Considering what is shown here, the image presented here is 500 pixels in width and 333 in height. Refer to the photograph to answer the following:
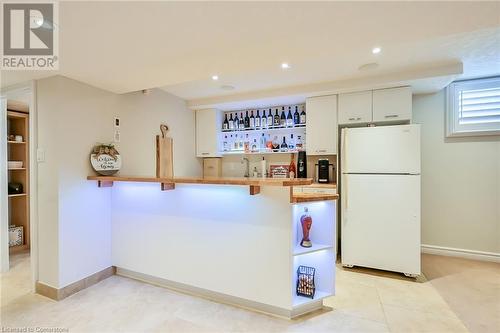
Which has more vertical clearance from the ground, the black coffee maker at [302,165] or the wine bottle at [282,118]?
the wine bottle at [282,118]

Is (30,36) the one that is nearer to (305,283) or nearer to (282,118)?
(305,283)

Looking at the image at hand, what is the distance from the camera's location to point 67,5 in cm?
136

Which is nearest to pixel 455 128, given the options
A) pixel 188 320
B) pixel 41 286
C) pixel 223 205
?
pixel 223 205

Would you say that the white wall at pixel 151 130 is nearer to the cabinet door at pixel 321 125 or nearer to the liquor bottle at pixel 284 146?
the liquor bottle at pixel 284 146

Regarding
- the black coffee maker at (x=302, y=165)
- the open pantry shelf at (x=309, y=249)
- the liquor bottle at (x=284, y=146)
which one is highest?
the liquor bottle at (x=284, y=146)

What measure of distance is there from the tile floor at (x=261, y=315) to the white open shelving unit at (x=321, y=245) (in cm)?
23

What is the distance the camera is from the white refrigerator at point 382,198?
283 cm

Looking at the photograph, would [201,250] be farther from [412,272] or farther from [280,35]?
[412,272]

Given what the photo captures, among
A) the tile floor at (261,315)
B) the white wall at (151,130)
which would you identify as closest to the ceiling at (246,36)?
the white wall at (151,130)

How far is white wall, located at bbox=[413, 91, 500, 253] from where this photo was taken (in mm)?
3344

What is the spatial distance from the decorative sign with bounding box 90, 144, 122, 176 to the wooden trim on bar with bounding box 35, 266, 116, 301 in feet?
3.76

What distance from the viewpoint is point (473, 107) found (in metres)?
3.37

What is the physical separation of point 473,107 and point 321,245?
3089 millimetres

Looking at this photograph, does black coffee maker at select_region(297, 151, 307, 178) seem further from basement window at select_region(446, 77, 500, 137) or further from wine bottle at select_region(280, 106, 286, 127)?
basement window at select_region(446, 77, 500, 137)
